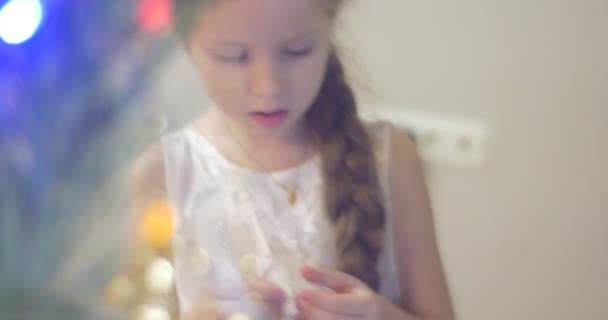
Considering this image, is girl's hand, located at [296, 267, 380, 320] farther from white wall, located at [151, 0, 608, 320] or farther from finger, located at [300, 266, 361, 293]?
white wall, located at [151, 0, 608, 320]

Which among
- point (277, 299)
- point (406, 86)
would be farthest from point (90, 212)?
point (406, 86)

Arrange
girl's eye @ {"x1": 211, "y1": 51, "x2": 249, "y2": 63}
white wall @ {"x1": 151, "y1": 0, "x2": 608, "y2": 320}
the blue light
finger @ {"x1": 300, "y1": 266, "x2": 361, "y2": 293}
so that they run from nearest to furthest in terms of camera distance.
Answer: the blue light < girl's eye @ {"x1": 211, "y1": 51, "x2": 249, "y2": 63} < finger @ {"x1": 300, "y1": 266, "x2": 361, "y2": 293} < white wall @ {"x1": 151, "y1": 0, "x2": 608, "y2": 320}

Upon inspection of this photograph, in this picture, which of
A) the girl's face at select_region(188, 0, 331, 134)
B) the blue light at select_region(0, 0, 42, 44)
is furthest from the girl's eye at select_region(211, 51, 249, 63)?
the blue light at select_region(0, 0, 42, 44)

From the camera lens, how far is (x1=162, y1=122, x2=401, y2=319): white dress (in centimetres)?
38

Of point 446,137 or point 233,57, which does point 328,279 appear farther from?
point 446,137

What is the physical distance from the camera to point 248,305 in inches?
14.9

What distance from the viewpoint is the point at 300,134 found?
555 millimetres

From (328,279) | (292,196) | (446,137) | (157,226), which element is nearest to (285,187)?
(292,196)

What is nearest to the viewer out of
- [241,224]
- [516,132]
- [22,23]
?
[22,23]

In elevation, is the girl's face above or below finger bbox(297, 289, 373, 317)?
above

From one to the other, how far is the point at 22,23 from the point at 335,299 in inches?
11.1

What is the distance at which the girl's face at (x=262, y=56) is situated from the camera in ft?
1.07

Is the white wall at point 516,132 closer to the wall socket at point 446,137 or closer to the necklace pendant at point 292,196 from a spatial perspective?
the wall socket at point 446,137

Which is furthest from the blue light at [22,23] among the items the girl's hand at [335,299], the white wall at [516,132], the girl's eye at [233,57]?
the white wall at [516,132]
